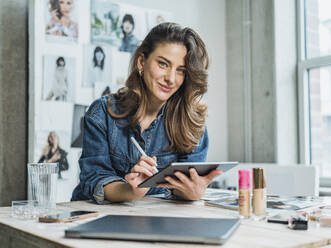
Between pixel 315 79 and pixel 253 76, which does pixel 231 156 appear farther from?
pixel 315 79

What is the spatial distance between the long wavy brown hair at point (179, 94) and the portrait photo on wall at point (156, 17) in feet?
4.06

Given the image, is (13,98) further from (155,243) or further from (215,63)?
(155,243)

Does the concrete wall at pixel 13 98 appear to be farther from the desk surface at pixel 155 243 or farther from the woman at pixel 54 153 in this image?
the desk surface at pixel 155 243

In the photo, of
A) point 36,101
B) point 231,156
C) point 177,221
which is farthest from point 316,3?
point 177,221

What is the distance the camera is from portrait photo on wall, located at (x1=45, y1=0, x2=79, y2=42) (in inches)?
94.9

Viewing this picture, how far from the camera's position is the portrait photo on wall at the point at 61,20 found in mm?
2410

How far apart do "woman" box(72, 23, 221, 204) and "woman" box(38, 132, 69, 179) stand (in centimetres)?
79

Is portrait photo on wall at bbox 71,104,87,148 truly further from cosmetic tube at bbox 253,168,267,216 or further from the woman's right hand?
cosmetic tube at bbox 253,168,267,216

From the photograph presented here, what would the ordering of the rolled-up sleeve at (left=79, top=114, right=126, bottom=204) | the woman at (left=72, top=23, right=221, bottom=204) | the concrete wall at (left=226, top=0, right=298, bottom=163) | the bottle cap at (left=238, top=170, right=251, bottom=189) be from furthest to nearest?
the concrete wall at (left=226, top=0, right=298, bottom=163)
the woman at (left=72, top=23, right=221, bottom=204)
the rolled-up sleeve at (left=79, top=114, right=126, bottom=204)
the bottle cap at (left=238, top=170, right=251, bottom=189)

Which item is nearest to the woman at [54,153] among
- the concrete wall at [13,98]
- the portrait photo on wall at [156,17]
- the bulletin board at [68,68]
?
the bulletin board at [68,68]

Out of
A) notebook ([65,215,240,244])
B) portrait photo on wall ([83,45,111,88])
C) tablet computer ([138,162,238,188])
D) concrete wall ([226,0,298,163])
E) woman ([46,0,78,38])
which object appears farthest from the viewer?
concrete wall ([226,0,298,163])

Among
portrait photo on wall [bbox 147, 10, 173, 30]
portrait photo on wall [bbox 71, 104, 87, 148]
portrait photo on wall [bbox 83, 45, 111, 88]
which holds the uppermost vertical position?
portrait photo on wall [bbox 147, 10, 173, 30]

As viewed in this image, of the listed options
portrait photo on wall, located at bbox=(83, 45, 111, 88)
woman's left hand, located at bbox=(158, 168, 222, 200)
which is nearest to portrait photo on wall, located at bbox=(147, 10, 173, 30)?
portrait photo on wall, located at bbox=(83, 45, 111, 88)

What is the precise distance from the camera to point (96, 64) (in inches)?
102
